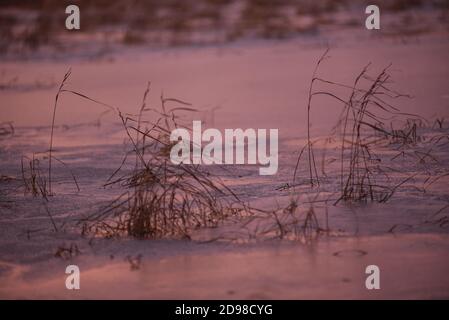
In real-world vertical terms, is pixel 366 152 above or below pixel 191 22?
below

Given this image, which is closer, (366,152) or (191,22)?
(366,152)

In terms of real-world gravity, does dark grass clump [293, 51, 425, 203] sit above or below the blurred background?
below

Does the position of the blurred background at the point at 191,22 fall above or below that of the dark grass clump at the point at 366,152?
above

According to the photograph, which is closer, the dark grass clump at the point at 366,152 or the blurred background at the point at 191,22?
the dark grass clump at the point at 366,152

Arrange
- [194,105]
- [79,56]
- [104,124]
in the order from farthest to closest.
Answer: [79,56] → [194,105] → [104,124]

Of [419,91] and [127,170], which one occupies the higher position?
[419,91]

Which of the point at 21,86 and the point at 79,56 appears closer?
the point at 21,86

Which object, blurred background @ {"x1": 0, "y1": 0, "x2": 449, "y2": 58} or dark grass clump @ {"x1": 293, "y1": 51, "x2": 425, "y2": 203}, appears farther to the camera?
blurred background @ {"x1": 0, "y1": 0, "x2": 449, "y2": 58}

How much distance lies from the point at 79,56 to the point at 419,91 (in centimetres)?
560

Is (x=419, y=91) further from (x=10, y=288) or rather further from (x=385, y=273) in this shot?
(x=10, y=288)
